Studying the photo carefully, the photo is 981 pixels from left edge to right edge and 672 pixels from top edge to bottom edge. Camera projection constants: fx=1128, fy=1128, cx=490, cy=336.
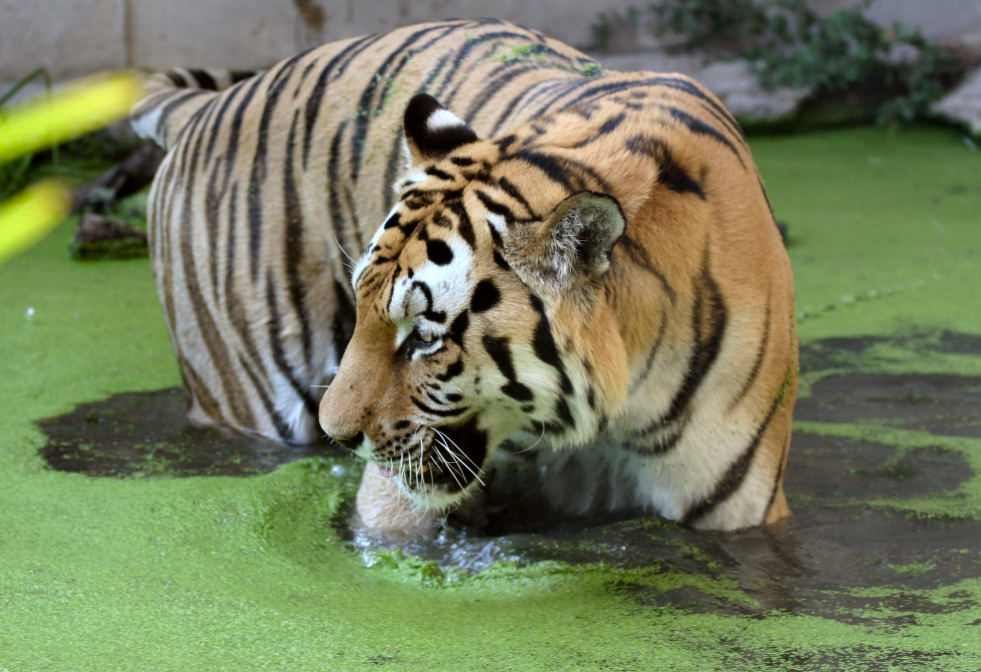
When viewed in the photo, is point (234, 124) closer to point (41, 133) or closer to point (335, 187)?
point (335, 187)

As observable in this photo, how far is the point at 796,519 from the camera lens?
2.54 metres

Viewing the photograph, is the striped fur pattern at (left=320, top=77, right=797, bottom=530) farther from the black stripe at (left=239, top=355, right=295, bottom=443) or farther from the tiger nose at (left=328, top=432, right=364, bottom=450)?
the black stripe at (left=239, top=355, right=295, bottom=443)

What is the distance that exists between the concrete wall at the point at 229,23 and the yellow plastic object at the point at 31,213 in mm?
1020

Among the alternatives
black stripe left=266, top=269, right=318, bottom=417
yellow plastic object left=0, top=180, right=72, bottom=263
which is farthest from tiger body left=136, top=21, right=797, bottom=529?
yellow plastic object left=0, top=180, right=72, bottom=263

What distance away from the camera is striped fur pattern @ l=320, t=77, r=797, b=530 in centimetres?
193

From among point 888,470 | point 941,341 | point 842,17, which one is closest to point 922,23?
point 842,17

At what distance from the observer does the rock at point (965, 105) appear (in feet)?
22.2

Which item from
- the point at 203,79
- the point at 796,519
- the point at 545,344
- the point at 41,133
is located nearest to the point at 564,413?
the point at 545,344

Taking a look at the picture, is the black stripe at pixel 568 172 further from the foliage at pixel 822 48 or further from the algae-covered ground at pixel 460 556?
the foliage at pixel 822 48

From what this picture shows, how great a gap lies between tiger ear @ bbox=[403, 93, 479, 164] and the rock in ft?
17.7

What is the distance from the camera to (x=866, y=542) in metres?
2.44

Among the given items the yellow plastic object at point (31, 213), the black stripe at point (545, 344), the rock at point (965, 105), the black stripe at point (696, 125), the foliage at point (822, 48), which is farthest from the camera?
the foliage at point (822, 48)

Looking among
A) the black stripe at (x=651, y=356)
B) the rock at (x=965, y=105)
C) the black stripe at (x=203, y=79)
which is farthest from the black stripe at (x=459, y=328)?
the rock at (x=965, y=105)

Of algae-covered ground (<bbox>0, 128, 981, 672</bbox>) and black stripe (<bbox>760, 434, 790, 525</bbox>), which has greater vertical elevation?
black stripe (<bbox>760, 434, 790, 525</bbox>)
